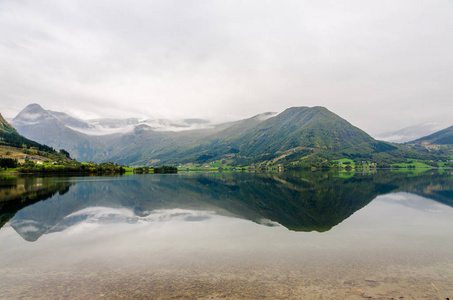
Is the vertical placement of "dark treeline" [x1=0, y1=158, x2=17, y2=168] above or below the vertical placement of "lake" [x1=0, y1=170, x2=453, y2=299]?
above

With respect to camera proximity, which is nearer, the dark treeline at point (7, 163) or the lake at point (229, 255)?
the lake at point (229, 255)

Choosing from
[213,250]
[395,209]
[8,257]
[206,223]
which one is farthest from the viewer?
[395,209]

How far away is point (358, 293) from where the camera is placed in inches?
536

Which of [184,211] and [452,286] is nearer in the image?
[452,286]

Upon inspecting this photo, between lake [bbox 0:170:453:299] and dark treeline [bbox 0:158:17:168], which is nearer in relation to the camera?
lake [bbox 0:170:453:299]

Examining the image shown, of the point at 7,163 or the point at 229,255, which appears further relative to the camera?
the point at 7,163

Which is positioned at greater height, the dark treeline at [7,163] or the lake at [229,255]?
the dark treeline at [7,163]

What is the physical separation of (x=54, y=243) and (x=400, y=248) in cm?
3108

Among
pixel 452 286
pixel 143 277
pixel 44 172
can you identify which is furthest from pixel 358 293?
pixel 44 172

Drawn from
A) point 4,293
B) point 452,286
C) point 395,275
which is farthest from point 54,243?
point 452,286

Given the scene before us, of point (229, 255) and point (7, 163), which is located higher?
point (7, 163)

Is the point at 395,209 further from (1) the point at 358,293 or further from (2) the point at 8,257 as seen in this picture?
(2) the point at 8,257

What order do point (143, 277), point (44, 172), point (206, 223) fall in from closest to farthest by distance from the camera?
point (143, 277) → point (206, 223) → point (44, 172)

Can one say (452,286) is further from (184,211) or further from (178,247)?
(184,211)
